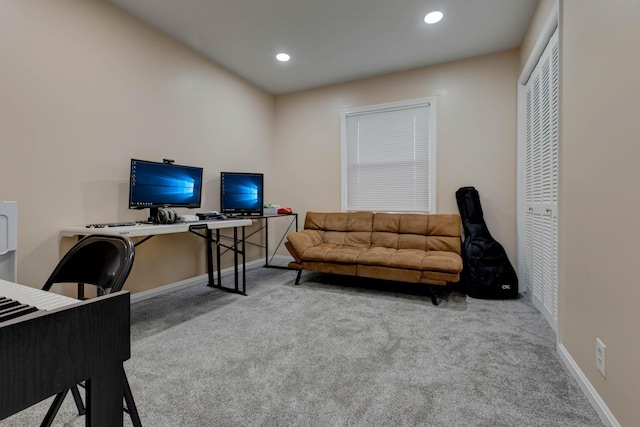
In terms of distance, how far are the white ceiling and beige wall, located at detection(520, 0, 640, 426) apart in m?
1.17

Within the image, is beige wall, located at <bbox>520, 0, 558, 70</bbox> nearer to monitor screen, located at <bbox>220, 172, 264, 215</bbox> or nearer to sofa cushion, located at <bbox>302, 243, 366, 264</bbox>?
sofa cushion, located at <bbox>302, 243, 366, 264</bbox>

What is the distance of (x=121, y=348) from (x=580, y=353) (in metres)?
2.05

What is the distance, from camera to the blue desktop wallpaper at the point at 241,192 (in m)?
3.56

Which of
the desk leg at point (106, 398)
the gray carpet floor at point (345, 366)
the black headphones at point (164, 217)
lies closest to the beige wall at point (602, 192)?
the gray carpet floor at point (345, 366)

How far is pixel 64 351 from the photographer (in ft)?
1.76

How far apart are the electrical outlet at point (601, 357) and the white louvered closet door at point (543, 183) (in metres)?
0.80

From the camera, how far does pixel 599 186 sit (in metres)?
1.35

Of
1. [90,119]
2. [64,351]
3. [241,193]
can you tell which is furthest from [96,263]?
[241,193]

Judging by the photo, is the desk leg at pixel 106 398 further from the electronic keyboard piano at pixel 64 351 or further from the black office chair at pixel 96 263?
the black office chair at pixel 96 263

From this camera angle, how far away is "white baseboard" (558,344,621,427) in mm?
1222

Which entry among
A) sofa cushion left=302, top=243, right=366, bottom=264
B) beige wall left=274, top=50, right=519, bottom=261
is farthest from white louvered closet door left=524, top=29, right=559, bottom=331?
sofa cushion left=302, top=243, right=366, bottom=264

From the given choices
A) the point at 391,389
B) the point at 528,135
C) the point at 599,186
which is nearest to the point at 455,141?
the point at 528,135

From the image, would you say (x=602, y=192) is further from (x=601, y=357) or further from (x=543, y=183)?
(x=543, y=183)

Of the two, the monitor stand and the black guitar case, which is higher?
→ the monitor stand
